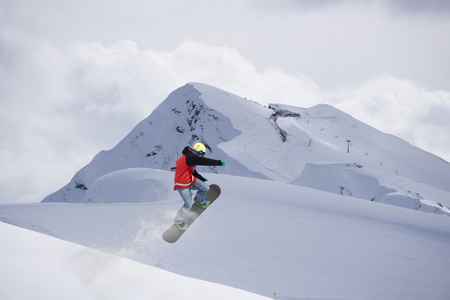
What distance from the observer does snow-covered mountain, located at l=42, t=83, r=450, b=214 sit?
204 feet

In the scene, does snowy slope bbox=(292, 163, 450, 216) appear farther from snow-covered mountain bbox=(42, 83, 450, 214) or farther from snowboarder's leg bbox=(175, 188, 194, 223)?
snowboarder's leg bbox=(175, 188, 194, 223)

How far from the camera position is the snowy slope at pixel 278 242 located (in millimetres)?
8219

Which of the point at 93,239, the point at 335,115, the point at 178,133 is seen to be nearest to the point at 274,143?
the point at 178,133

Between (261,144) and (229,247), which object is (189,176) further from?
(261,144)

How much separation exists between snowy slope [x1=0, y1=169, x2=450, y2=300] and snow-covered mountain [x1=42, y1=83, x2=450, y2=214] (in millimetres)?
31428

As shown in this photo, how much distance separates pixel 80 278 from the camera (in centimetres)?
545

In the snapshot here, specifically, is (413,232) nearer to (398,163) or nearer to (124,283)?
(124,283)

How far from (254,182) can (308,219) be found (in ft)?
18.8

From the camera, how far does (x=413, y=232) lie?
1302 centimetres

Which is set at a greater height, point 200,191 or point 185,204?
point 200,191

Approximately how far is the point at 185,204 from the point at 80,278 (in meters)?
1.94

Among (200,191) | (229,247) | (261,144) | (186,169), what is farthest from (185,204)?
(261,144)

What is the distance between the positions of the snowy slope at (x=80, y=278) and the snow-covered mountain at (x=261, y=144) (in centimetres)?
3937

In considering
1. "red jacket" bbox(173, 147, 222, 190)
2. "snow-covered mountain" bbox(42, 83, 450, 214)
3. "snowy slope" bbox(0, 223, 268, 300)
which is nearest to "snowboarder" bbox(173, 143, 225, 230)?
"red jacket" bbox(173, 147, 222, 190)
